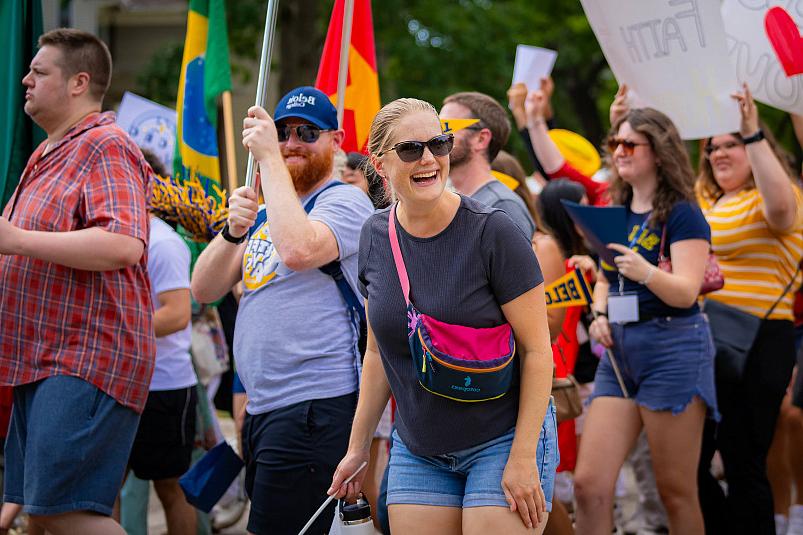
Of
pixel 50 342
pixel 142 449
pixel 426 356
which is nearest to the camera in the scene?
pixel 426 356

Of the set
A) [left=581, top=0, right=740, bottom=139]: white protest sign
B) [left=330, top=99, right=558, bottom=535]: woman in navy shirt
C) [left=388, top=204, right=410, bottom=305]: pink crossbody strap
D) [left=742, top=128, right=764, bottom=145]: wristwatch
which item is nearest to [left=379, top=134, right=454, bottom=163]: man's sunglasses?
[left=330, top=99, right=558, bottom=535]: woman in navy shirt

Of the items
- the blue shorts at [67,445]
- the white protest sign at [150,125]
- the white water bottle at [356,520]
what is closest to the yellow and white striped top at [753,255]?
the white water bottle at [356,520]

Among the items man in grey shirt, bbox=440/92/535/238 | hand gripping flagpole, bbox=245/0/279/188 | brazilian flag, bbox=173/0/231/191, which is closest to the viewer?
hand gripping flagpole, bbox=245/0/279/188

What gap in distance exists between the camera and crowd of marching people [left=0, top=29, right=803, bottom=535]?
3152mm

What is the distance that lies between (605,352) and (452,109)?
132cm

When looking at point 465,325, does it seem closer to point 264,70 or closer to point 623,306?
point 264,70

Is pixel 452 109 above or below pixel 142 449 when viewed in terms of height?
above

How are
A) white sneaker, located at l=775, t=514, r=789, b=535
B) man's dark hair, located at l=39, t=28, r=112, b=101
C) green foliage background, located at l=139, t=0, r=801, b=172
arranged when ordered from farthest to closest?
1. green foliage background, located at l=139, t=0, r=801, b=172
2. white sneaker, located at l=775, t=514, r=789, b=535
3. man's dark hair, located at l=39, t=28, r=112, b=101

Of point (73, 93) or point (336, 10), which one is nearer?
point (73, 93)

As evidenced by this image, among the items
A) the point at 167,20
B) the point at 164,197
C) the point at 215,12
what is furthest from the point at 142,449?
the point at 167,20

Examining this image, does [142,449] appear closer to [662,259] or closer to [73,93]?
[73,93]

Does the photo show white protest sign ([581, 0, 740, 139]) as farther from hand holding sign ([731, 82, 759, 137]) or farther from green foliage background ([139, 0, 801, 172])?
green foliage background ([139, 0, 801, 172])

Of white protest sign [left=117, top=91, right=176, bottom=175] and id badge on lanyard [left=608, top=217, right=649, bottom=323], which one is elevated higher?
white protest sign [left=117, top=91, right=176, bottom=175]

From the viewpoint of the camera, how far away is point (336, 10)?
5.24 metres
